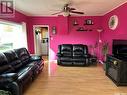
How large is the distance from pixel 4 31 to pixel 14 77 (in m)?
2.96

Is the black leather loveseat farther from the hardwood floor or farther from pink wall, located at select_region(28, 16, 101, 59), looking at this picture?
pink wall, located at select_region(28, 16, 101, 59)

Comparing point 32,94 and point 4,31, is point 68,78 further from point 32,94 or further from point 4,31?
point 4,31

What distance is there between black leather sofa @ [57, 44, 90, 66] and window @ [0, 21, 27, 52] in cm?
187

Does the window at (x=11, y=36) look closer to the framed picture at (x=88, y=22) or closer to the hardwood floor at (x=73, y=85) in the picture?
the hardwood floor at (x=73, y=85)

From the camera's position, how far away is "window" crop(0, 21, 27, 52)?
5213 millimetres

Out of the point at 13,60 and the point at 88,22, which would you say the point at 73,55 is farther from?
the point at 13,60

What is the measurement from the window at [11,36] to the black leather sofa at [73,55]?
6.15ft

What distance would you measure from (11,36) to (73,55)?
2.97 m

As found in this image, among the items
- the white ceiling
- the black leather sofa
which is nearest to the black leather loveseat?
the black leather sofa

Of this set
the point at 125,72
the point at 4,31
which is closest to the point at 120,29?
the point at 125,72

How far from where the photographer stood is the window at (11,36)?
521 centimetres

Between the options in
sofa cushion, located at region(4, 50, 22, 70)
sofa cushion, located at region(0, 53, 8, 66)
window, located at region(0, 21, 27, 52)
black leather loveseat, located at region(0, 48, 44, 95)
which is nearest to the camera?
black leather loveseat, located at region(0, 48, 44, 95)

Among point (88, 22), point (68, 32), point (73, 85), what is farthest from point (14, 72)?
point (88, 22)

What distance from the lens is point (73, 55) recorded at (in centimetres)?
699
